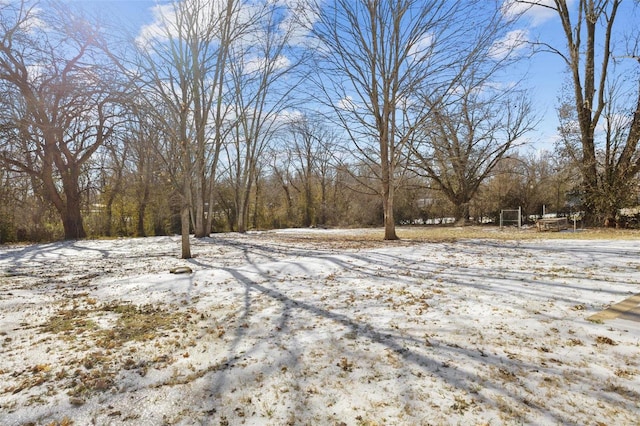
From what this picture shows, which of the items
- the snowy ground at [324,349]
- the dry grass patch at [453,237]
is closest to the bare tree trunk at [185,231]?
the snowy ground at [324,349]

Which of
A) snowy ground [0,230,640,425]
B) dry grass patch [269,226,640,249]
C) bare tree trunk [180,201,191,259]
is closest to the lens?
snowy ground [0,230,640,425]

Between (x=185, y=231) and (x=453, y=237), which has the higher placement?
(x=185, y=231)

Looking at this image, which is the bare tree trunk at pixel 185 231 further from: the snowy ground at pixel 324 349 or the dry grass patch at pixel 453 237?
the dry grass patch at pixel 453 237

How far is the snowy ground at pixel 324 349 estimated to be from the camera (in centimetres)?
199

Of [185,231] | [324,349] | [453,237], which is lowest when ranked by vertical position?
[324,349]

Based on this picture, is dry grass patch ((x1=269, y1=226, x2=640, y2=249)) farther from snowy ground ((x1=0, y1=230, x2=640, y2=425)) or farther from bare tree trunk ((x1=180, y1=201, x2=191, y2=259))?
snowy ground ((x1=0, y1=230, x2=640, y2=425))

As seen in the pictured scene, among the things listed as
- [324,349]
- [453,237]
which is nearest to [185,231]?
[324,349]

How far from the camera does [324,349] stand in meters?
2.79

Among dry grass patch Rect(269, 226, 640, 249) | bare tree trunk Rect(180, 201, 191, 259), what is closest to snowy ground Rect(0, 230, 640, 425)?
bare tree trunk Rect(180, 201, 191, 259)

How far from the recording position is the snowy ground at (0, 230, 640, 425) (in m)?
1.99

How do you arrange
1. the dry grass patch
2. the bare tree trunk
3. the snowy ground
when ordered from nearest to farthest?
the snowy ground → the bare tree trunk → the dry grass patch

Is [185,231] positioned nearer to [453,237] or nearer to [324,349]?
[324,349]

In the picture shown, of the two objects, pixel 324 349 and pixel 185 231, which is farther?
pixel 185 231

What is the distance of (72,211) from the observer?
14.9 metres
